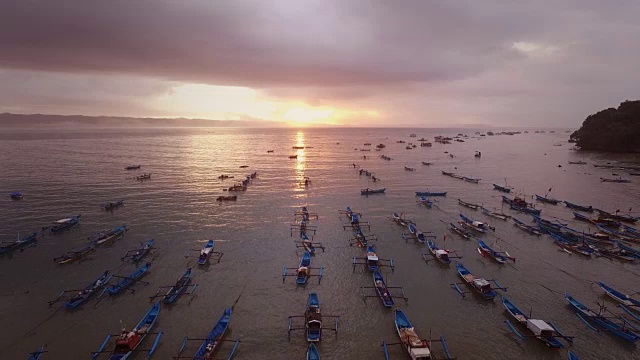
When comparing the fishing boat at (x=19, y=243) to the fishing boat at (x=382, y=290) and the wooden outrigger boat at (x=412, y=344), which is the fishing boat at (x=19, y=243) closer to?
the fishing boat at (x=382, y=290)

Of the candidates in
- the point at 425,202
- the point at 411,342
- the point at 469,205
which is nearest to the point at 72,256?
the point at 411,342

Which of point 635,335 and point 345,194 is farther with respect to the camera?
point 345,194

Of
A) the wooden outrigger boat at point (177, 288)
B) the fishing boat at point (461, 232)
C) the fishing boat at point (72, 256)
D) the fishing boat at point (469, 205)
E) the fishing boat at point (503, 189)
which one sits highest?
the fishing boat at point (503, 189)

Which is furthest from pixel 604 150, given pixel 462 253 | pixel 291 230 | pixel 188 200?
pixel 188 200

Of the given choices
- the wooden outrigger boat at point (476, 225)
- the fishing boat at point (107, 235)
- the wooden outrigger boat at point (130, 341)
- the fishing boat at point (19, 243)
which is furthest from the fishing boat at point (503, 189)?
the fishing boat at point (19, 243)

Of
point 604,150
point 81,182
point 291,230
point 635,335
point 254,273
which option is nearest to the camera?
point 635,335

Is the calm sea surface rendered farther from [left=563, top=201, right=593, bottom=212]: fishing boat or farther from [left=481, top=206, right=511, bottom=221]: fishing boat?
[left=563, top=201, right=593, bottom=212]: fishing boat

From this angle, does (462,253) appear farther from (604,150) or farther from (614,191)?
(604,150)
